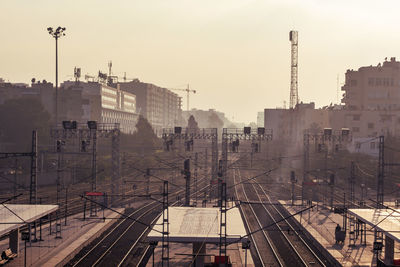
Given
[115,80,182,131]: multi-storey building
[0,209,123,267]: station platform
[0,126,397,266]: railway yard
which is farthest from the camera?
[115,80,182,131]: multi-storey building

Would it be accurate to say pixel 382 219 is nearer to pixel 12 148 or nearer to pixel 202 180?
pixel 202 180

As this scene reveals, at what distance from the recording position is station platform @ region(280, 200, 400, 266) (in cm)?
3002

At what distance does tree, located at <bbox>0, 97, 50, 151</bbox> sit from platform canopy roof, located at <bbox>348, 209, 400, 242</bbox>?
179 feet

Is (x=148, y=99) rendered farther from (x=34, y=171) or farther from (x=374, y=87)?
(x=34, y=171)

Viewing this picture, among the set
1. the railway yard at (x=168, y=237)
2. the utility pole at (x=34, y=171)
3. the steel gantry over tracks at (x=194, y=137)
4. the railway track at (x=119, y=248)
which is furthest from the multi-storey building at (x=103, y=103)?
the railway track at (x=119, y=248)

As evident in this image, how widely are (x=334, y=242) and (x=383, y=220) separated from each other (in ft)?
17.0

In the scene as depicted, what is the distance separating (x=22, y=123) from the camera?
7800 centimetres

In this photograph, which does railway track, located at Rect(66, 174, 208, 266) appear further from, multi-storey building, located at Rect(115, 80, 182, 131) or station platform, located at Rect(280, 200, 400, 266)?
multi-storey building, located at Rect(115, 80, 182, 131)

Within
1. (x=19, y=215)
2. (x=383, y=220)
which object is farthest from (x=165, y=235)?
(x=383, y=220)

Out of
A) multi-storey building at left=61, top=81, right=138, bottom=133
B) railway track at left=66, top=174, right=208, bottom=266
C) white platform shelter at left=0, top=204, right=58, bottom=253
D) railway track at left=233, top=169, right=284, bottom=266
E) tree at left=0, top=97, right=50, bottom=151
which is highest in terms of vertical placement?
multi-storey building at left=61, top=81, right=138, bottom=133

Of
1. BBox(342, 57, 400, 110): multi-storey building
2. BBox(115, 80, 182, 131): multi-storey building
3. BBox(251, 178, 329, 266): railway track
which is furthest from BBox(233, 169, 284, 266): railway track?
BBox(115, 80, 182, 131): multi-storey building

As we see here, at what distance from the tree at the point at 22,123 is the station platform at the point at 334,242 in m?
43.6

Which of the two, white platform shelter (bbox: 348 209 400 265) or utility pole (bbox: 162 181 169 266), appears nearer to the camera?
utility pole (bbox: 162 181 169 266)

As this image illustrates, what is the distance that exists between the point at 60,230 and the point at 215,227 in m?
11.4
